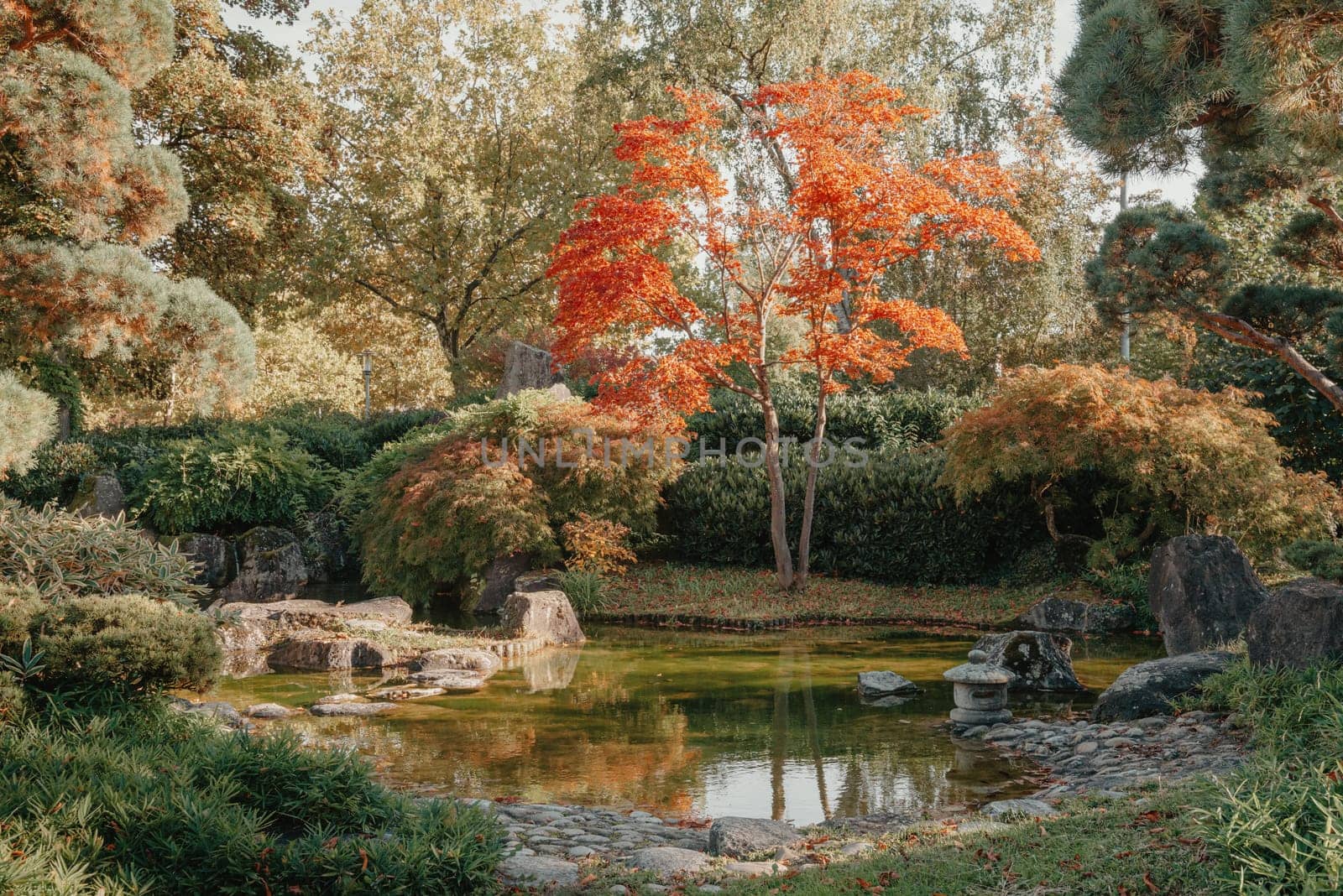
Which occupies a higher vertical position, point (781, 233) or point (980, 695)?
point (781, 233)

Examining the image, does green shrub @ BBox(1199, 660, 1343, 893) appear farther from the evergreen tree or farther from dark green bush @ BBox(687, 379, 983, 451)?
dark green bush @ BBox(687, 379, 983, 451)

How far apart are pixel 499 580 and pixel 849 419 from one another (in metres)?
5.71

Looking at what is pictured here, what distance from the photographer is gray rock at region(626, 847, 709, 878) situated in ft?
13.5

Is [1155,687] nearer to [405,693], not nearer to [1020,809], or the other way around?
[1020,809]

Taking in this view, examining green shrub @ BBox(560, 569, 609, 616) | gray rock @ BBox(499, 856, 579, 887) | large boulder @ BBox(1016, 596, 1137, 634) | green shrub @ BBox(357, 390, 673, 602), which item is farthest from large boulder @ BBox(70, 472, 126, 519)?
Answer: gray rock @ BBox(499, 856, 579, 887)

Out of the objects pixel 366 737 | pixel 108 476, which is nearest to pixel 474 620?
pixel 366 737

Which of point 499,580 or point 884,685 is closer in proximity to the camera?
point 884,685

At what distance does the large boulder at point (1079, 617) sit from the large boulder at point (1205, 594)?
2166 mm

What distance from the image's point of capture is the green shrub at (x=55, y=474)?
53.9 feet

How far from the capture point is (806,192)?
Answer: 10758mm

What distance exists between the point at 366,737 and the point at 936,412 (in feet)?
35.0

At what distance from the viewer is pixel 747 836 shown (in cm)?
448

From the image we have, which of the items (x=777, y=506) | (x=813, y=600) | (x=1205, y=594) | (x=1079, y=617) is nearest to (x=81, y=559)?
(x=1205, y=594)

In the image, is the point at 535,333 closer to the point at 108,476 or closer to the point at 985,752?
the point at 108,476
